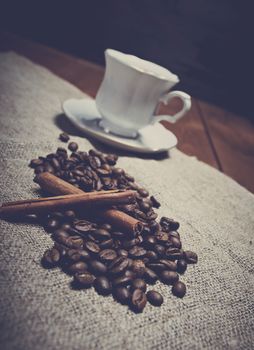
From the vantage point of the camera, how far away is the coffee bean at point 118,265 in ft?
2.10

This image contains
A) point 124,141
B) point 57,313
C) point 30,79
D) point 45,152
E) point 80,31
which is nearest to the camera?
point 57,313

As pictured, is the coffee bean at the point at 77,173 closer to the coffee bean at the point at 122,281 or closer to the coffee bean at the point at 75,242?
the coffee bean at the point at 75,242

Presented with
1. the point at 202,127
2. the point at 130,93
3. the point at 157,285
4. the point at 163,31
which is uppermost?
the point at 163,31

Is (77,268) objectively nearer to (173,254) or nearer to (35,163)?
(173,254)

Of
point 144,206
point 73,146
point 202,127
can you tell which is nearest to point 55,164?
point 73,146

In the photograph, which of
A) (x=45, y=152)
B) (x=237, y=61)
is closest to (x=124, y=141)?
(x=45, y=152)

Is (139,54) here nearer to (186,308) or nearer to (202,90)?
(202,90)

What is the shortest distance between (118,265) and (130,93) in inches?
25.3

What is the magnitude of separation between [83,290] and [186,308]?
206mm

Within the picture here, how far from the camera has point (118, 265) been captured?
0.65 metres

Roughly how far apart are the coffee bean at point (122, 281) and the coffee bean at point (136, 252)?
61 millimetres

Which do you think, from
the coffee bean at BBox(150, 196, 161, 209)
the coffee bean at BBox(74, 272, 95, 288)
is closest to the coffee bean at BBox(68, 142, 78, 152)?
the coffee bean at BBox(150, 196, 161, 209)

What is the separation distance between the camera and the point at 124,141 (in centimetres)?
115

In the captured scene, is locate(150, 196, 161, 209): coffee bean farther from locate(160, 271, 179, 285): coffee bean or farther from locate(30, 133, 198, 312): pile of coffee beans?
locate(160, 271, 179, 285): coffee bean
